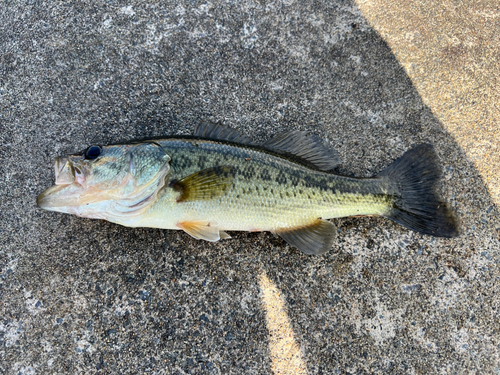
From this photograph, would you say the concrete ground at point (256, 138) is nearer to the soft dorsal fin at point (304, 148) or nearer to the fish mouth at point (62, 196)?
the soft dorsal fin at point (304, 148)

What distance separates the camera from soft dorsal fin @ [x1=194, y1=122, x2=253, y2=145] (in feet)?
8.51

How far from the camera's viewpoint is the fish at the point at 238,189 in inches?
90.0

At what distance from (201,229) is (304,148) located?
1.12 meters

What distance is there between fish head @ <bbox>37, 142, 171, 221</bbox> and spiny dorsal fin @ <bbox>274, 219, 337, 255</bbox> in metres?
1.07

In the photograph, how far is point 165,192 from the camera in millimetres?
2342

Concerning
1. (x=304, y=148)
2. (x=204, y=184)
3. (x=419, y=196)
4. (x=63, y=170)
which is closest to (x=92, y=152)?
(x=63, y=170)

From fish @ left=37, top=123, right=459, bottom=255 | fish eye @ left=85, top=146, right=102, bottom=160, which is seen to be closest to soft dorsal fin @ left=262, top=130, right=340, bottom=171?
fish @ left=37, top=123, right=459, bottom=255

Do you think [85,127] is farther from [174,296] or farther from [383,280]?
[383,280]

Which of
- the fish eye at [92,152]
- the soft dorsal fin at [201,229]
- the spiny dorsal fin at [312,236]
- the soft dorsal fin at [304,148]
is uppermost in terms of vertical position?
the fish eye at [92,152]

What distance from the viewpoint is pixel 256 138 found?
2.97 m

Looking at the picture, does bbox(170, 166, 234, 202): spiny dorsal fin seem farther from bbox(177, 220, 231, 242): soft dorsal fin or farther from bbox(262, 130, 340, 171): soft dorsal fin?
bbox(262, 130, 340, 171): soft dorsal fin

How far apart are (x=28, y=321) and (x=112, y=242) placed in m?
0.86

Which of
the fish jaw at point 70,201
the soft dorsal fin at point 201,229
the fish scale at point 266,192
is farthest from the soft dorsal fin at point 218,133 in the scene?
the fish jaw at point 70,201

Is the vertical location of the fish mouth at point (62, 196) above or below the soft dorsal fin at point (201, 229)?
above
